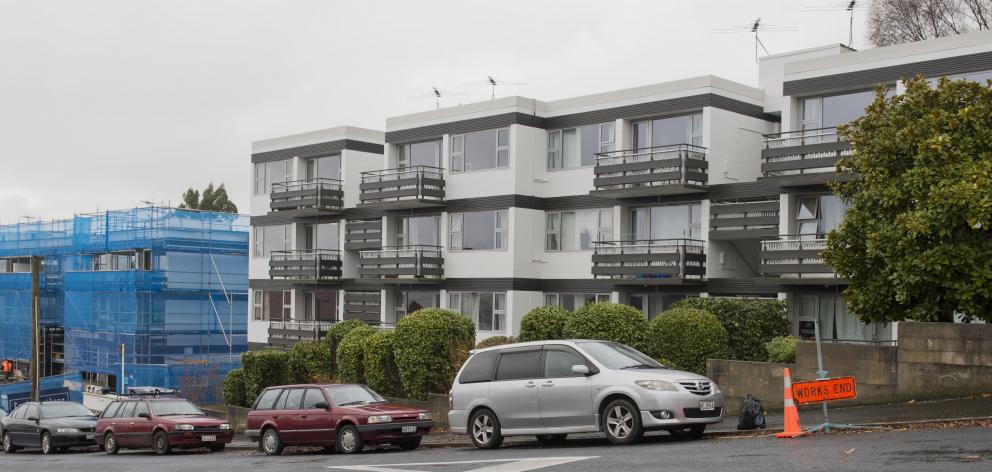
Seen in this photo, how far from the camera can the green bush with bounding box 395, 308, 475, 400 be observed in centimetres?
3017

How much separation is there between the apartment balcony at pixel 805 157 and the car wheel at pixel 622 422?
1451 cm

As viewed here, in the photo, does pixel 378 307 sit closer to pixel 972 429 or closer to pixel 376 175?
pixel 376 175

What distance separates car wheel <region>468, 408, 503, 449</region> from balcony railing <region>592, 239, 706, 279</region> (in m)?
15.2

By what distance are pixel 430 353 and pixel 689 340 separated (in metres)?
7.80

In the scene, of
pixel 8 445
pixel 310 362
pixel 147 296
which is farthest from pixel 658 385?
pixel 147 296

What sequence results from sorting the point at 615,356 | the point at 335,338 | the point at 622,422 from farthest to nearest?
1. the point at 335,338
2. the point at 615,356
3. the point at 622,422

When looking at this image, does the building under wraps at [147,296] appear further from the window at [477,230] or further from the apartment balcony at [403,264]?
the window at [477,230]

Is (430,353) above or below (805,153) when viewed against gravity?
below

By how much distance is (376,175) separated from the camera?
140 ft

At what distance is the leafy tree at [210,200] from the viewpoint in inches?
3991

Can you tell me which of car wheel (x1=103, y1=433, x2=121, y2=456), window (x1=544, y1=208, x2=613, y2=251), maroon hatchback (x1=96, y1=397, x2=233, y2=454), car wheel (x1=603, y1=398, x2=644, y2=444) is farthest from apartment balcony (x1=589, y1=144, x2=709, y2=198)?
car wheel (x1=603, y1=398, x2=644, y2=444)

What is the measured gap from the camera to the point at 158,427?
24.8m

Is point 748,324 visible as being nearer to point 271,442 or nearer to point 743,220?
point 743,220

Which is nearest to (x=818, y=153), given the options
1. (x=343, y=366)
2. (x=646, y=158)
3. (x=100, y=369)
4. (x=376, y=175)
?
(x=646, y=158)
